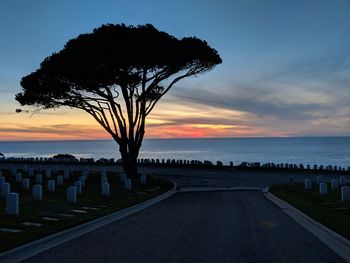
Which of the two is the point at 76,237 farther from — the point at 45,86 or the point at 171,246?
the point at 45,86

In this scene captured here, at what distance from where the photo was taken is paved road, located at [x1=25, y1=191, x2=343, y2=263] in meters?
8.41

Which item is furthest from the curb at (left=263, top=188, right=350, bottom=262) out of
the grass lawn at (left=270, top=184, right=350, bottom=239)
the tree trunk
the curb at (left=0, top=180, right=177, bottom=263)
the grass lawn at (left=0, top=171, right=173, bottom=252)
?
the tree trunk

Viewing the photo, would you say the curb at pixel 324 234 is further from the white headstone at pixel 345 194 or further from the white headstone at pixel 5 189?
the white headstone at pixel 5 189

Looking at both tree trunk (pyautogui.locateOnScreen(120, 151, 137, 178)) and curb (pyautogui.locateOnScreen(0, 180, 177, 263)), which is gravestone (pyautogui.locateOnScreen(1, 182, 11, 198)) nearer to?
curb (pyautogui.locateOnScreen(0, 180, 177, 263))

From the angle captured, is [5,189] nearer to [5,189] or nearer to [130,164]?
[5,189]

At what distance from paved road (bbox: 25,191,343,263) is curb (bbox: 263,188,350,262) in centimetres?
19

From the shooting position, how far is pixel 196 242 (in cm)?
987

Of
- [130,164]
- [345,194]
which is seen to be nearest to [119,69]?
[130,164]

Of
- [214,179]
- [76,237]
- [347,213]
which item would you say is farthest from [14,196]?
[214,179]

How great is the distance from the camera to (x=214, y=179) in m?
36.8

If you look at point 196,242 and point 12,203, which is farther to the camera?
point 12,203

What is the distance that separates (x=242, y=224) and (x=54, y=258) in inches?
235

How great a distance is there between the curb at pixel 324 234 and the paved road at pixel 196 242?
0.62 feet

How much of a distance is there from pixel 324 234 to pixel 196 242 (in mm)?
3290
